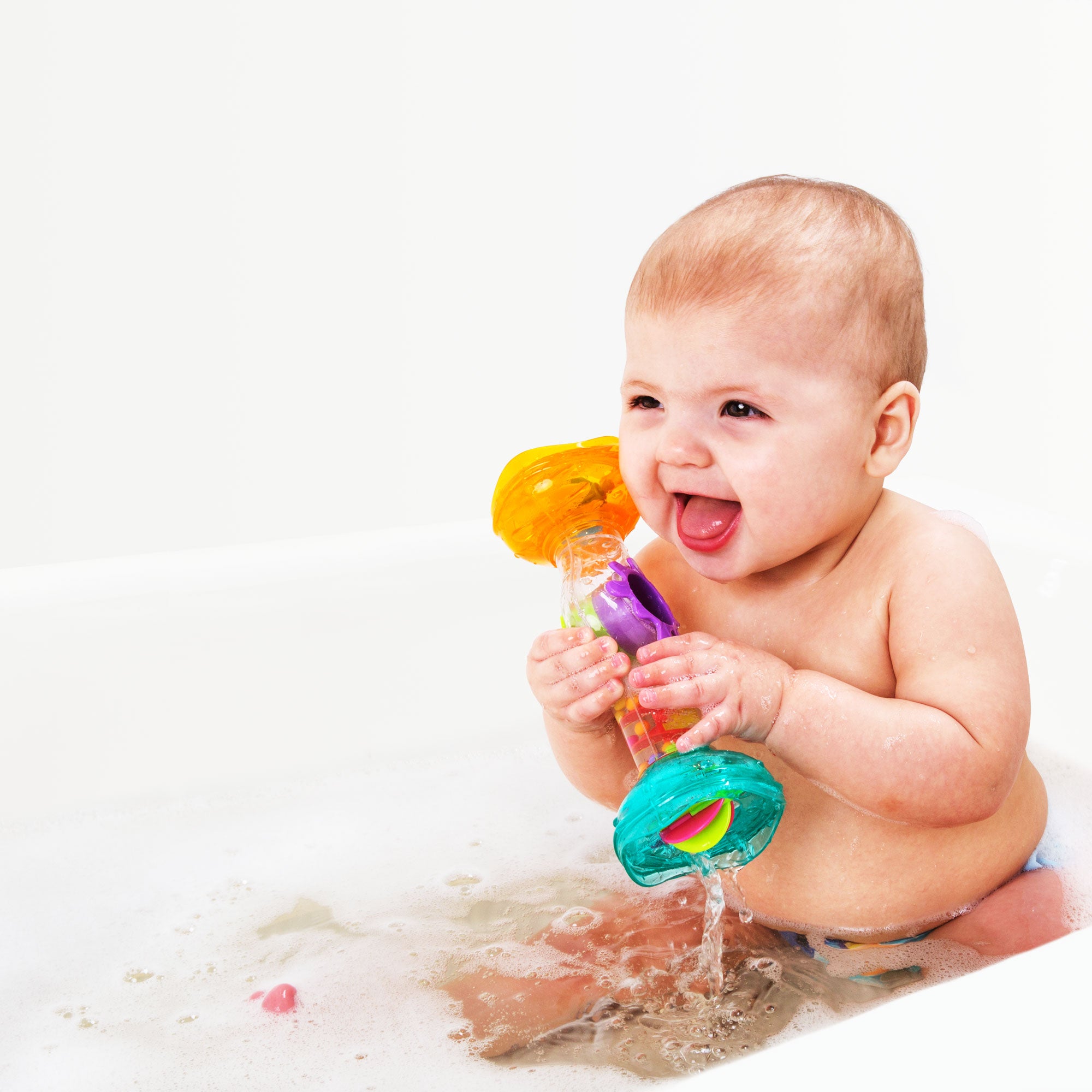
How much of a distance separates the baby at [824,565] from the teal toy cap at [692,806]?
2cm

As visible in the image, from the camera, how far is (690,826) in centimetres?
82

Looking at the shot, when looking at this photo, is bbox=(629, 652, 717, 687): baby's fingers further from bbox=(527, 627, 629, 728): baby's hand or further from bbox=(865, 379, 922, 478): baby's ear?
bbox=(865, 379, 922, 478): baby's ear

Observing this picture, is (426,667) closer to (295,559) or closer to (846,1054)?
(295,559)

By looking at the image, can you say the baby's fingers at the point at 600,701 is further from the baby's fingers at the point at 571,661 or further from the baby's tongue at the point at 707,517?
the baby's tongue at the point at 707,517

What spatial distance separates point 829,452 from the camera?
2.87 feet

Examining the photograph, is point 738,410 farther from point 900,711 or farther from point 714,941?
point 714,941

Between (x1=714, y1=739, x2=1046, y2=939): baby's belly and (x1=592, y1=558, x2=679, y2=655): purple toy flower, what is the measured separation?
0.16 meters

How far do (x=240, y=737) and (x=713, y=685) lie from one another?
773 mm

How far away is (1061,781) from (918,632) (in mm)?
573

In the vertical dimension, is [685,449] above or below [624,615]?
above

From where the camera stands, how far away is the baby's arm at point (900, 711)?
0.84 m

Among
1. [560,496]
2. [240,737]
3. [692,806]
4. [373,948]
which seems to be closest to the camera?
[692,806]

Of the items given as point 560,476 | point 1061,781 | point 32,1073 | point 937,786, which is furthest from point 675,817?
point 1061,781

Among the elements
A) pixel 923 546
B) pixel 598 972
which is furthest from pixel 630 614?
pixel 598 972
